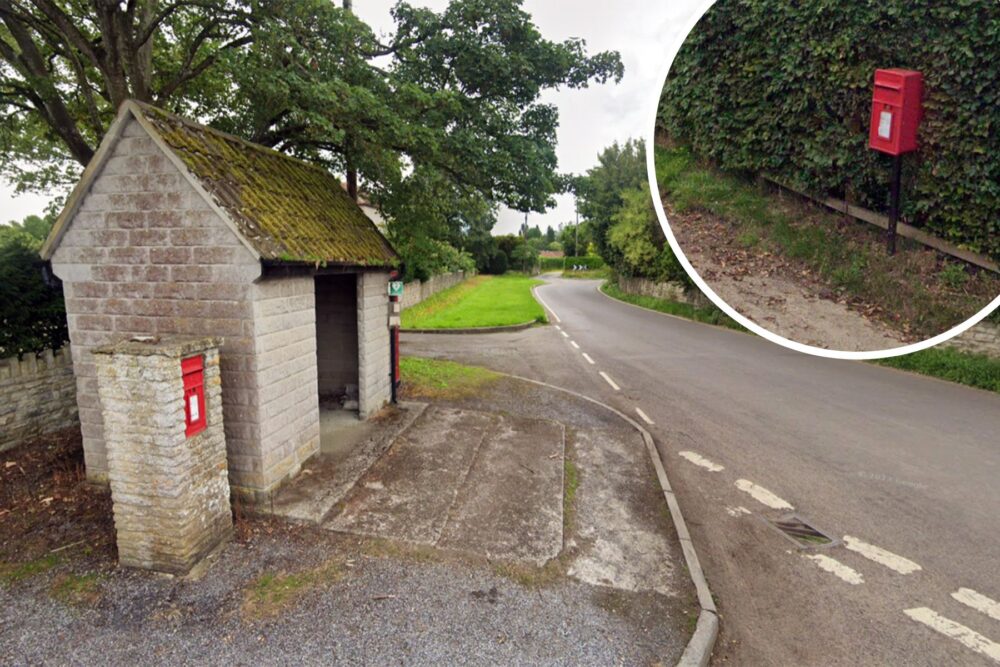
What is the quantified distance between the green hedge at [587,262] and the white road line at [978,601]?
2351 inches

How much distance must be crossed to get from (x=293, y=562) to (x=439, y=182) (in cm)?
661

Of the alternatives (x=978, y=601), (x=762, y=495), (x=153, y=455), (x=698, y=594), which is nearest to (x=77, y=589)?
(x=153, y=455)

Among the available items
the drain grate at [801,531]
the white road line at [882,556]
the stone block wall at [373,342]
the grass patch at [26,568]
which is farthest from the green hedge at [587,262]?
the grass patch at [26,568]

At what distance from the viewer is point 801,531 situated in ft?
17.7

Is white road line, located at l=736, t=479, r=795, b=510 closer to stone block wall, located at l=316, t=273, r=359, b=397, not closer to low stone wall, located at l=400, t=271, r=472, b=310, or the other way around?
stone block wall, located at l=316, t=273, r=359, b=397

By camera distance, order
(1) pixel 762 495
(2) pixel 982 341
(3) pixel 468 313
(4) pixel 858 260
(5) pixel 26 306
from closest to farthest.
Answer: (4) pixel 858 260 < (1) pixel 762 495 < (5) pixel 26 306 < (2) pixel 982 341 < (3) pixel 468 313

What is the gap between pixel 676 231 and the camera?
1.53 meters

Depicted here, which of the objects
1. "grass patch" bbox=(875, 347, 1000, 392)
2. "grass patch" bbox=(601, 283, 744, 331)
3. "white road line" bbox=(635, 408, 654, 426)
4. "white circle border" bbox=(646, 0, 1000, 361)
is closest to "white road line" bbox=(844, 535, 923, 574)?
"white road line" bbox=(635, 408, 654, 426)

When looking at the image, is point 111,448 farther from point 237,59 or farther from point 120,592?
point 237,59

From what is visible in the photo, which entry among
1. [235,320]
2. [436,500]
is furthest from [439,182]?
[436,500]

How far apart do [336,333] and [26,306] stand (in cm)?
420

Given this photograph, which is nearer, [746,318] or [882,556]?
[746,318]

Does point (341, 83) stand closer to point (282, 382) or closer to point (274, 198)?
point (274, 198)

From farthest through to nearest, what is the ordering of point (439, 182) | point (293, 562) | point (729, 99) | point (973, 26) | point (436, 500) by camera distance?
point (439, 182)
point (436, 500)
point (293, 562)
point (729, 99)
point (973, 26)
